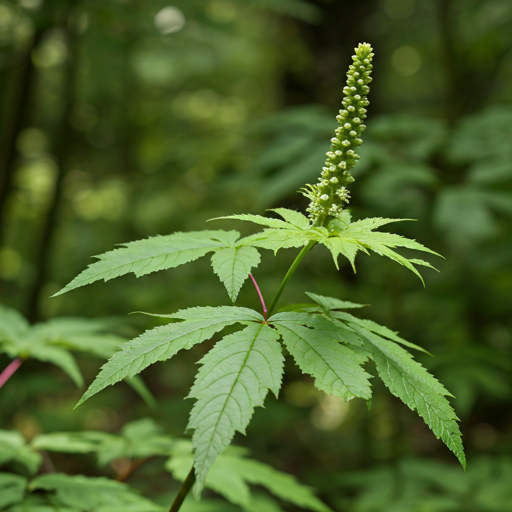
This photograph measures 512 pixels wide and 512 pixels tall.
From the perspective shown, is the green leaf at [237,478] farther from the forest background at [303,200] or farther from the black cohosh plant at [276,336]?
the forest background at [303,200]

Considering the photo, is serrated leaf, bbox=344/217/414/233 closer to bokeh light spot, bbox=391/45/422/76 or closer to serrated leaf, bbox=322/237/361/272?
serrated leaf, bbox=322/237/361/272

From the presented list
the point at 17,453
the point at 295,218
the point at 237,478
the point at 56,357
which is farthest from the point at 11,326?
the point at 295,218

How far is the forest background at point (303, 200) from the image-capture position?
3131 mm

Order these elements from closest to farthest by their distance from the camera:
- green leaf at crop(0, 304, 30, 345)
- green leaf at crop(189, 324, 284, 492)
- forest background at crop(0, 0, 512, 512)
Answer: green leaf at crop(189, 324, 284, 492) → green leaf at crop(0, 304, 30, 345) → forest background at crop(0, 0, 512, 512)

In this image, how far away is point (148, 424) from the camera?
83.8 inches

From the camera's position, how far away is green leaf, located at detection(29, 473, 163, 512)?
1.32 metres

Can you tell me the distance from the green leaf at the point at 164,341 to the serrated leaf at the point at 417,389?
0.99 feet

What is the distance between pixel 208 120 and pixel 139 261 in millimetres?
10777

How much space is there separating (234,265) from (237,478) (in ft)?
3.37

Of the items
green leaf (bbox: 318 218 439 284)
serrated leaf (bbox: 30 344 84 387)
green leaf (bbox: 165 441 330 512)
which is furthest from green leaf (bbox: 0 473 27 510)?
green leaf (bbox: 318 218 439 284)

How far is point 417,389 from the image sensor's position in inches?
38.1

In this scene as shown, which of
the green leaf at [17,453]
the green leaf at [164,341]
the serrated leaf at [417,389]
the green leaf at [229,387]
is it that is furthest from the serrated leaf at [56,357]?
the serrated leaf at [417,389]

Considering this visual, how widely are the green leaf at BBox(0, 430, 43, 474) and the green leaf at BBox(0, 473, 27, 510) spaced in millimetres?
86

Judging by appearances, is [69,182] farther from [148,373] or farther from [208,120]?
[208,120]
